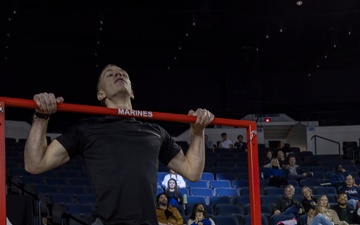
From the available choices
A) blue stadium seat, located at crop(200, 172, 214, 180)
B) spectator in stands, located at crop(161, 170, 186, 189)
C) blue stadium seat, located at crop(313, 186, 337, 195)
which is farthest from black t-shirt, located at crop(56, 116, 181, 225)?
blue stadium seat, located at crop(200, 172, 214, 180)

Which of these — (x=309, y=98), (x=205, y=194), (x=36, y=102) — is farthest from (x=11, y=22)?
(x=36, y=102)

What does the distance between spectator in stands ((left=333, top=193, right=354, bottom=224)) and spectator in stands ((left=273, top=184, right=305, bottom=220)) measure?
589 mm

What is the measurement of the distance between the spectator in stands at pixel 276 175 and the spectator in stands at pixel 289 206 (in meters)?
1.73

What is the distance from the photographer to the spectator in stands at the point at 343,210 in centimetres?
893

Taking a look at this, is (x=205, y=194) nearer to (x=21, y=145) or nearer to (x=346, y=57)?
(x=21, y=145)

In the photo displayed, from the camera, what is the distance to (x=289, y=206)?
898cm

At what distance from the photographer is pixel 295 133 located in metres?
19.1

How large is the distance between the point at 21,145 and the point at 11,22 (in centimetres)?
492

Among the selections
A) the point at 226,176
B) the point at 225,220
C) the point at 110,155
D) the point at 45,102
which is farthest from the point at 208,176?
the point at 45,102

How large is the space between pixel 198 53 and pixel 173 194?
11373mm

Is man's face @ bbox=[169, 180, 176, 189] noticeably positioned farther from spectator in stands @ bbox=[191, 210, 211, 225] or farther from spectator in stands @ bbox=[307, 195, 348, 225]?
spectator in stands @ bbox=[307, 195, 348, 225]

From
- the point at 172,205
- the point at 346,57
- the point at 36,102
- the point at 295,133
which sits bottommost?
the point at 172,205

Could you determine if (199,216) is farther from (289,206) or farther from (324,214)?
(289,206)

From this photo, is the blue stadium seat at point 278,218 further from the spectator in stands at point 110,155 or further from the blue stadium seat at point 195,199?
the spectator in stands at point 110,155
